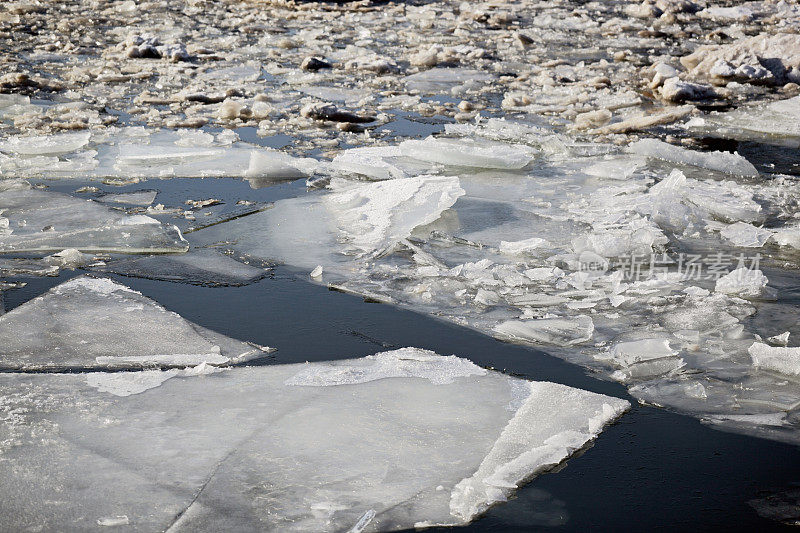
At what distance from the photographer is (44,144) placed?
4.09 meters

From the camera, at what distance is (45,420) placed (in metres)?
1.91

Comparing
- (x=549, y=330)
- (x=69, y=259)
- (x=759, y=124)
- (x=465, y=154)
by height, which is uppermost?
(x=759, y=124)

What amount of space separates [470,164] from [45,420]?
8.32ft

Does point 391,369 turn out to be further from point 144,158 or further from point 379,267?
point 144,158

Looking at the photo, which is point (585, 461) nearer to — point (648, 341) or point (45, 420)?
point (648, 341)

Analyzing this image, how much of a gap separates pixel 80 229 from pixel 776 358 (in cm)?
238

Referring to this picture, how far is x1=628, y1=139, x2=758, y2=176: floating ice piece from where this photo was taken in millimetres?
3879

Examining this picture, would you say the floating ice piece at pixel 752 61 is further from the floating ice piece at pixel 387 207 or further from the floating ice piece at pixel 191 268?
the floating ice piece at pixel 191 268

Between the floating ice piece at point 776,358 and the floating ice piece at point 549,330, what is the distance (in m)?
0.44

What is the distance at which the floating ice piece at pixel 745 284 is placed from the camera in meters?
2.63

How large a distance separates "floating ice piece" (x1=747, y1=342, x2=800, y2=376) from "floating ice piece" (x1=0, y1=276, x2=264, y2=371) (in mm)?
1339

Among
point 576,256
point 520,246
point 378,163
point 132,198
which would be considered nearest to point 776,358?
point 576,256

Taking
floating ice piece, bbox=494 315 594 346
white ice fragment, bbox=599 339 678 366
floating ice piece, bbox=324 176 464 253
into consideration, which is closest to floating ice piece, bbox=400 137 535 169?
floating ice piece, bbox=324 176 464 253

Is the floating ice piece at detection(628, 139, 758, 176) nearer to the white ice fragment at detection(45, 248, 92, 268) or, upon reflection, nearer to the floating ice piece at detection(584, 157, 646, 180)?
the floating ice piece at detection(584, 157, 646, 180)
